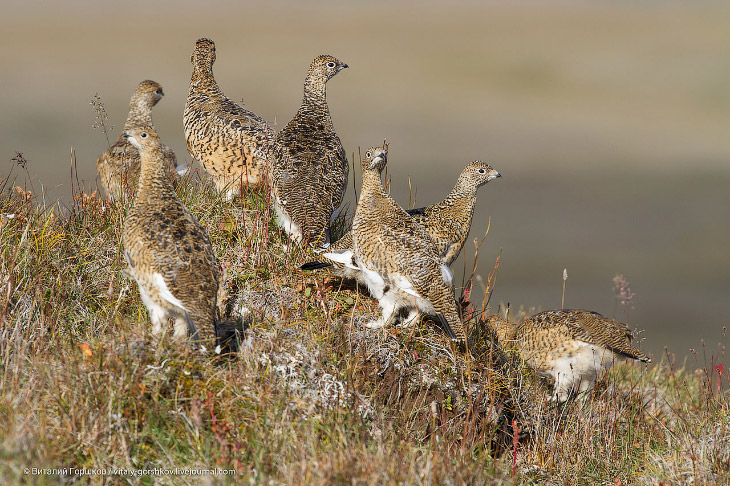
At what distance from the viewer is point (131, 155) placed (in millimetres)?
6750

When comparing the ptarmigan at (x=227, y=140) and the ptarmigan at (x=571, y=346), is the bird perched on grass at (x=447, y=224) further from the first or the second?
the ptarmigan at (x=227, y=140)

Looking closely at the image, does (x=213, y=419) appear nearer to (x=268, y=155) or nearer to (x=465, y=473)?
(x=465, y=473)

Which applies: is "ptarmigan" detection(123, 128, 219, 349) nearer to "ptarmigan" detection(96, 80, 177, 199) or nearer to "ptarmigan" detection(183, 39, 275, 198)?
"ptarmigan" detection(183, 39, 275, 198)

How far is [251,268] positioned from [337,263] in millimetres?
642

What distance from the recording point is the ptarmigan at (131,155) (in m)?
6.55

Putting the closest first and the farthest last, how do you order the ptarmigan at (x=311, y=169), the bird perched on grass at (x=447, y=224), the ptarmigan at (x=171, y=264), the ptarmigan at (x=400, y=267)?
the ptarmigan at (x=171, y=264), the ptarmigan at (x=400, y=267), the bird perched on grass at (x=447, y=224), the ptarmigan at (x=311, y=169)

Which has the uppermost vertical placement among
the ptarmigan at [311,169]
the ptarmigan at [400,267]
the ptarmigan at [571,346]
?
the ptarmigan at [311,169]

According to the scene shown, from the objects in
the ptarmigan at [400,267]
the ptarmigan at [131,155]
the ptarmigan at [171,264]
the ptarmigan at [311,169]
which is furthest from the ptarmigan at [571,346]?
the ptarmigan at [131,155]

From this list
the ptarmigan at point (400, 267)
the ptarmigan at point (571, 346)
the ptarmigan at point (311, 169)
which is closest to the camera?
the ptarmigan at point (400, 267)

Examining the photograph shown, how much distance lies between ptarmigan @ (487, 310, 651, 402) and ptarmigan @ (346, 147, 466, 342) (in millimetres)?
1055

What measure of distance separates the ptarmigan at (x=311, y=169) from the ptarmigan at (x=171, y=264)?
137 centimetres

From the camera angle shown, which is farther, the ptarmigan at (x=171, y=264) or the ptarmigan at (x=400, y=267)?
the ptarmigan at (x=400, y=267)

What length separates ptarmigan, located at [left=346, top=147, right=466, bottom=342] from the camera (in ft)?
16.3

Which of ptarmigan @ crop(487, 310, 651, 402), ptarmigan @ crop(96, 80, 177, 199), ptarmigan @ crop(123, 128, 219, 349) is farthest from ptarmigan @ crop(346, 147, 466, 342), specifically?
ptarmigan @ crop(96, 80, 177, 199)
